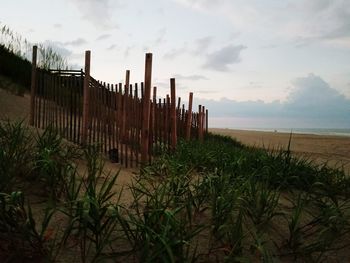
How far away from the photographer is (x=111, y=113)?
18.6 ft

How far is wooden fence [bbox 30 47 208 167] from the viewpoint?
536 centimetres

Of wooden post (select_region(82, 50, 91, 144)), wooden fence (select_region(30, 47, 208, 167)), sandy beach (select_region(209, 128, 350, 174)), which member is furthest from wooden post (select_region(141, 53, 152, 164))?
sandy beach (select_region(209, 128, 350, 174))

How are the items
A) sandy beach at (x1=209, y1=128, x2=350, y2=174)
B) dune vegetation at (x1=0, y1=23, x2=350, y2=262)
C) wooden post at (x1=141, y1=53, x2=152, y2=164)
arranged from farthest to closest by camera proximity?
sandy beach at (x1=209, y1=128, x2=350, y2=174) < wooden post at (x1=141, y1=53, x2=152, y2=164) < dune vegetation at (x1=0, y1=23, x2=350, y2=262)

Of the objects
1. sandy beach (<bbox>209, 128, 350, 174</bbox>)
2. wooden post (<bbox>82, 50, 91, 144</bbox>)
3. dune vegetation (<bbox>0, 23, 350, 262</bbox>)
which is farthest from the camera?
sandy beach (<bbox>209, 128, 350, 174</bbox>)

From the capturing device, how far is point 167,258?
6.90ft

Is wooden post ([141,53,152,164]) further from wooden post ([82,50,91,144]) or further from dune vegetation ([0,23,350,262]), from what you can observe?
dune vegetation ([0,23,350,262])

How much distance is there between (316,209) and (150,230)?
201 centimetres

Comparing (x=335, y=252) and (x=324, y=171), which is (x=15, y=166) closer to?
(x=335, y=252)

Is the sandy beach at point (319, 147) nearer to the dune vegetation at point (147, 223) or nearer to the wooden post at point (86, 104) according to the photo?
the dune vegetation at point (147, 223)

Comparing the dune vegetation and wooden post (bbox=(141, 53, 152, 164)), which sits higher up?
wooden post (bbox=(141, 53, 152, 164))

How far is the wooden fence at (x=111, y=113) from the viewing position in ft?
17.6

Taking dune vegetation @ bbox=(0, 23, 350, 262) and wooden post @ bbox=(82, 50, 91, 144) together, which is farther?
wooden post @ bbox=(82, 50, 91, 144)

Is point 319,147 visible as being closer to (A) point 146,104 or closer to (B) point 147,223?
(A) point 146,104

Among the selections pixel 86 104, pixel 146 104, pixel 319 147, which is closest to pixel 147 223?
pixel 146 104
